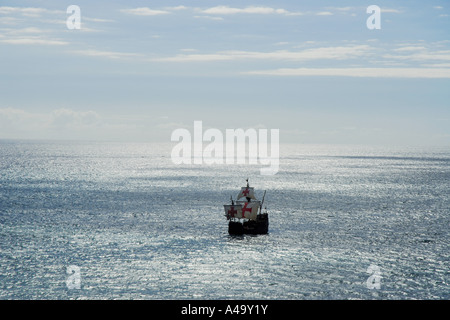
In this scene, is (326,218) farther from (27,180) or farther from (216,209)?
(27,180)

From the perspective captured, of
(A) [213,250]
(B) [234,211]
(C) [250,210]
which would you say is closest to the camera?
(A) [213,250]

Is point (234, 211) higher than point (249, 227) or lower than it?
higher

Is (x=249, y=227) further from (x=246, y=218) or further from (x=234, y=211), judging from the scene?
(x=234, y=211)

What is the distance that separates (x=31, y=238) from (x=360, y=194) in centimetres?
10018

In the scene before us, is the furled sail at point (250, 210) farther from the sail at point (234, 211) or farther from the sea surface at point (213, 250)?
the sea surface at point (213, 250)

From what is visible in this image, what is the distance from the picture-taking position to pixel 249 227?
82.5 meters

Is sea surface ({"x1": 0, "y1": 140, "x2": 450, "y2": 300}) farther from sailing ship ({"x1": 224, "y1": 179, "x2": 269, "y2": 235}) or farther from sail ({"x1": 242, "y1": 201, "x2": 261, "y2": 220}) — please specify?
sail ({"x1": 242, "y1": 201, "x2": 261, "y2": 220})

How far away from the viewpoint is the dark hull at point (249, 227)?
268 feet

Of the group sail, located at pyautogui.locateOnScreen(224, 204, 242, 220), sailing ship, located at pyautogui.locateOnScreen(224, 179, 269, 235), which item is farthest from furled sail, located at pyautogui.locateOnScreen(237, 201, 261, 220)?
sail, located at pyautogui.locateOnScreen(224, 204, 242, 220)

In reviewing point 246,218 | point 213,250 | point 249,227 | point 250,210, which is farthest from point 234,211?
point 213,250

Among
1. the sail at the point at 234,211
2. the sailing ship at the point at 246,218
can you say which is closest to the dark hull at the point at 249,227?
the sailing ship at the point at 246,218

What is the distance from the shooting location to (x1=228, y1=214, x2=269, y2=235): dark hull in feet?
268
